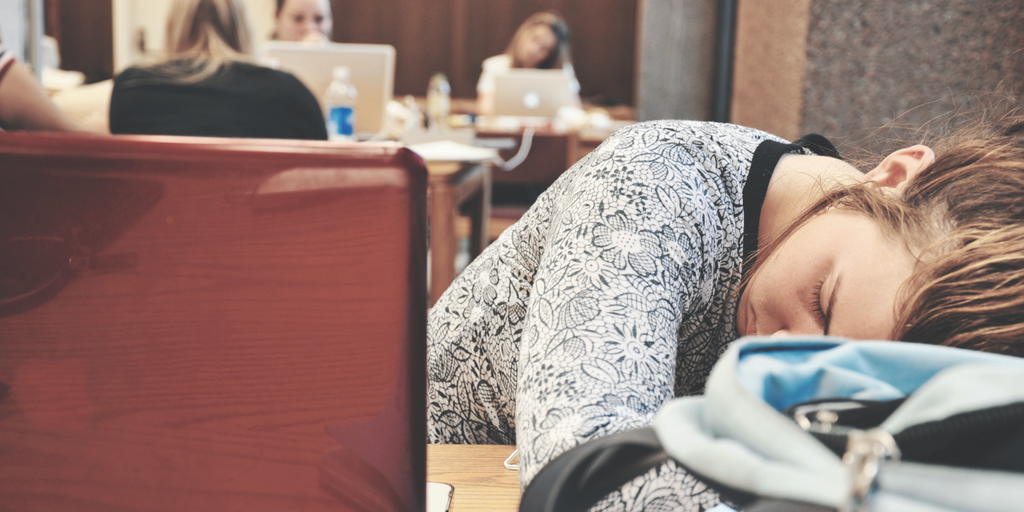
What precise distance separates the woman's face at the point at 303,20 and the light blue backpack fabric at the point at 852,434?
159 inches

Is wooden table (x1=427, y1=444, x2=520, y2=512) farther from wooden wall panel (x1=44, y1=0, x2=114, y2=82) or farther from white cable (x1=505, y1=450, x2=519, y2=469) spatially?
wooden wall panel (x1=44, y1=0, x2=114, y2=82)

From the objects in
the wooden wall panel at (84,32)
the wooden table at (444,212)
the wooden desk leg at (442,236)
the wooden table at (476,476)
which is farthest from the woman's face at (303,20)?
the wooden table at (476,476)

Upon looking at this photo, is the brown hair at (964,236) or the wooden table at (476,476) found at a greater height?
the brown hair at (964,236)

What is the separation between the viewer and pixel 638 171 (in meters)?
0.56

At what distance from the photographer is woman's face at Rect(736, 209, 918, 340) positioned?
480 mm

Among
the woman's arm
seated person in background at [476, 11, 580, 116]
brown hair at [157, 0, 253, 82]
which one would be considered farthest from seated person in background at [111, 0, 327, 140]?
seated person in background at [476, 11, 580, 116]

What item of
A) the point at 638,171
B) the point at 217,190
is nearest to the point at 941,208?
the point at 638,171

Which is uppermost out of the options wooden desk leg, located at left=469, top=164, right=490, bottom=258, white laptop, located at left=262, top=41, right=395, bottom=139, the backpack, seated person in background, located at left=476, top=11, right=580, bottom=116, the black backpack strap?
seated person in background, located at left=476, top=11, right=580, bottom=116

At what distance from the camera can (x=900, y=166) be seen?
613 mm

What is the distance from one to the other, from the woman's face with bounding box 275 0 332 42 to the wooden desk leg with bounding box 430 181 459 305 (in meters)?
2.33

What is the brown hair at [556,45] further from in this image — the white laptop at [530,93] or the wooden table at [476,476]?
the wooden table at [476,476]

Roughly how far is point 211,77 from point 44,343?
1.86 metres

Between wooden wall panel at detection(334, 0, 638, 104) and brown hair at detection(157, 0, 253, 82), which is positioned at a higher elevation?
wooden wall panel at detection(334, 0, 638, 104)

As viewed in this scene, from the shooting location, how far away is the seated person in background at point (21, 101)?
1617 millimetres
